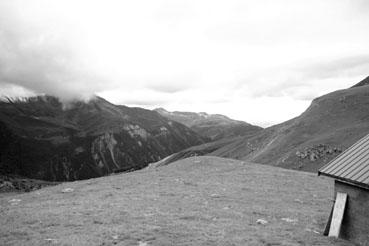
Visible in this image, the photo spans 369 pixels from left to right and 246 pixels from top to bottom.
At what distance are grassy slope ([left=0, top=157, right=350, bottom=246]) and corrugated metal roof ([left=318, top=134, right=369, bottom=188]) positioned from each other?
405 centimetres

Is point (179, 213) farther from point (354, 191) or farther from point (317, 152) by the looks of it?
point (317, 152)

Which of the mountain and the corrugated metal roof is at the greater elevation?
the mountain

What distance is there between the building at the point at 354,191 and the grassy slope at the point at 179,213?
124 centimetres

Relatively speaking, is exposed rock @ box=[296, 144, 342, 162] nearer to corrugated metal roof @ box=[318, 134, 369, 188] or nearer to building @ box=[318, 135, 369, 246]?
corrugated metal roof @ box=[318, 134, 369, 188]

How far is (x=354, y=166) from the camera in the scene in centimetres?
2448

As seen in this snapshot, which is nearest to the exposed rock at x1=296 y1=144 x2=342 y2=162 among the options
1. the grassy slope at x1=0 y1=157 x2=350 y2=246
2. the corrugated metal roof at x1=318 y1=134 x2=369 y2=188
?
the grassy slope at x1=0 y1=157 x2=350 y2=246

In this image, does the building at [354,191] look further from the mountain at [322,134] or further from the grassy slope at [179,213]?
the mountain at [322,134]

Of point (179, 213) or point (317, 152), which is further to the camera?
point (317, 152)

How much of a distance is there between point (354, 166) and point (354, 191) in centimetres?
184

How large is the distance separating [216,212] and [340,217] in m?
9.99

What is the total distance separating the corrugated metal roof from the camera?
22.8 m

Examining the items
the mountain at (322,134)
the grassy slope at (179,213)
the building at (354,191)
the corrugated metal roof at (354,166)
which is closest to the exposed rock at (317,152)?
the mountain at (322,134)

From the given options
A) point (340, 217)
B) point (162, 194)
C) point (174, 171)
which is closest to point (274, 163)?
point (174, 171)

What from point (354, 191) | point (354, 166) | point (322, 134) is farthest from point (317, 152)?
point (354, 191)
